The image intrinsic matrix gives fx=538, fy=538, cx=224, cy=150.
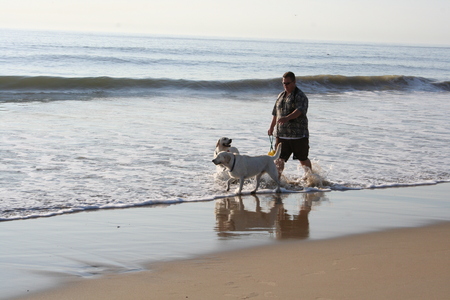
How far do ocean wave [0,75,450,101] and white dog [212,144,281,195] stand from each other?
13.3 m

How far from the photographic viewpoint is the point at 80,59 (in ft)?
117

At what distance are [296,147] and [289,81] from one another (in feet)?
3.45

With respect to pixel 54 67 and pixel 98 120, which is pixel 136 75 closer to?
pixel 54 67

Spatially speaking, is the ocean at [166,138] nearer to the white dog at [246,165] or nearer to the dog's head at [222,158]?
the white dog at [246,165]

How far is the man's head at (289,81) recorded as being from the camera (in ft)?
25.6

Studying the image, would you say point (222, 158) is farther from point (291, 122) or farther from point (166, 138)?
point (166, 138)

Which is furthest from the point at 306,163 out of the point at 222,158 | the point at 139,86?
the point at 139,86

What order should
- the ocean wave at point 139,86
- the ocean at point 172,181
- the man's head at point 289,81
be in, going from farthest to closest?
the ocean wave at point 139,86 → the man's head at point 289,81 → the ocean at point 172,181

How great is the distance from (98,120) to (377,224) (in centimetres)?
934

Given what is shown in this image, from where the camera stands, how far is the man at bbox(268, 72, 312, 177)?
7.92m

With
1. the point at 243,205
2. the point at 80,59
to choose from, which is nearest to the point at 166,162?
the point at 243,205

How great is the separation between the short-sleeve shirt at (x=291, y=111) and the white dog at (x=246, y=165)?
408mm

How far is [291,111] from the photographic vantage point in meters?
8.04

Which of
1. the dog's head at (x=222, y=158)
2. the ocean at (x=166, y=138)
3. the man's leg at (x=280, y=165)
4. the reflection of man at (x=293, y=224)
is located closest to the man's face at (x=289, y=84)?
the man's leg at (x=280, y=165)
